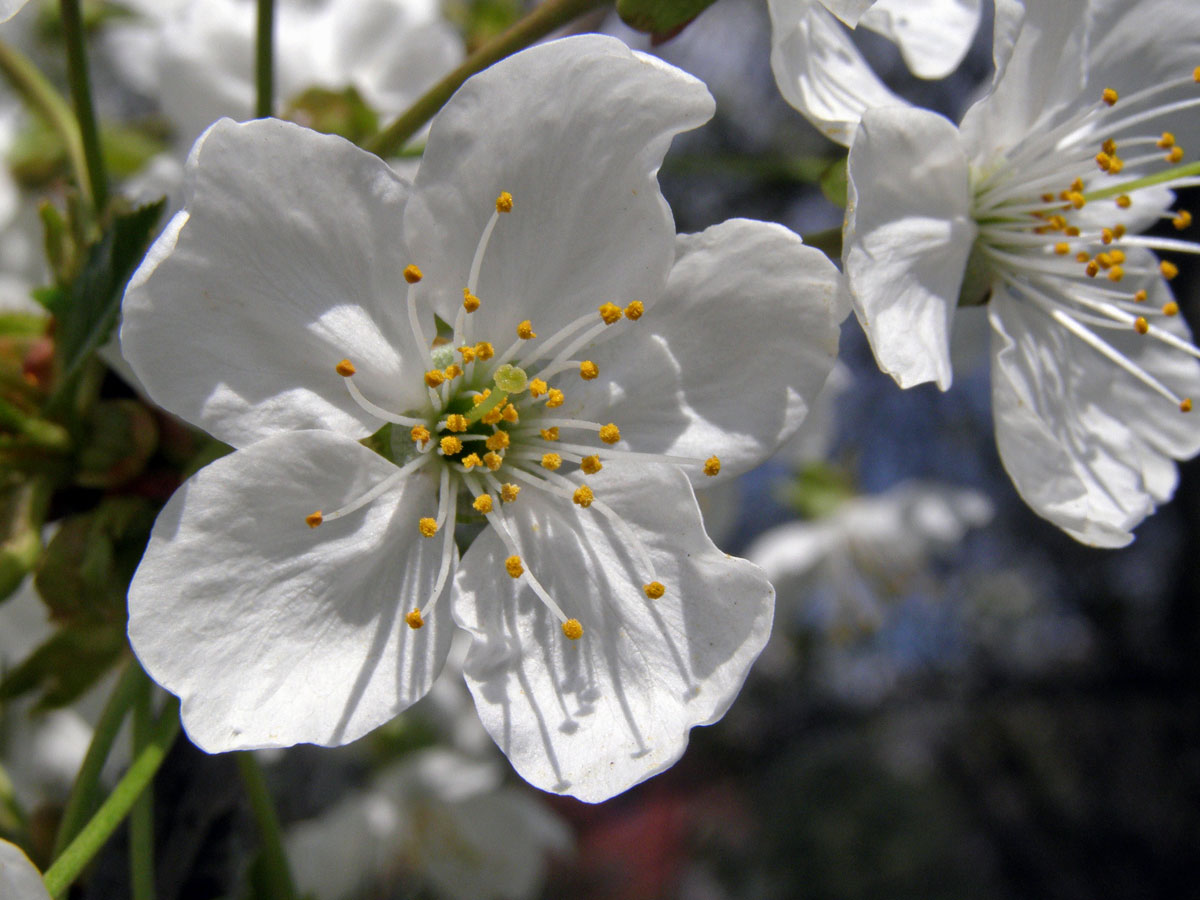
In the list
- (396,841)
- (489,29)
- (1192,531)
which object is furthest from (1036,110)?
(1192,531)

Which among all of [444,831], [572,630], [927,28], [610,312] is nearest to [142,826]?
[572,630]

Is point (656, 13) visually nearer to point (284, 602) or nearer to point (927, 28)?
point (927, 28)

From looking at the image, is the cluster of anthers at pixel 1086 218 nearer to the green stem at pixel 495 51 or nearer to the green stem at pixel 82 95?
the green stem at pixel 495 51

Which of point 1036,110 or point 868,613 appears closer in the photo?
point 1036,110

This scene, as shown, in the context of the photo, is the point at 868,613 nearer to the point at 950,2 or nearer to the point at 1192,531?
the point at 950,2

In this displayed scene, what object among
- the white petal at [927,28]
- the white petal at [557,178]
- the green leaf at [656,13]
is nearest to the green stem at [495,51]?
the green leaf at [656,13]
